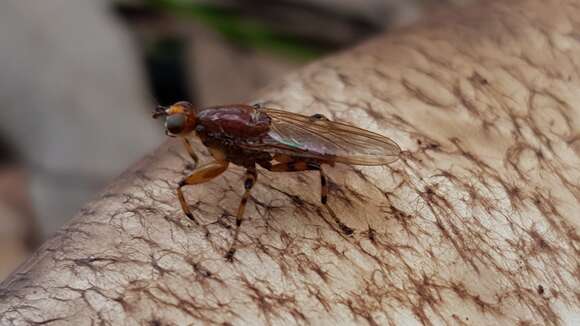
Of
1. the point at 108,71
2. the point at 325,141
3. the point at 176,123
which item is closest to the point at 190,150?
the point at 176,123

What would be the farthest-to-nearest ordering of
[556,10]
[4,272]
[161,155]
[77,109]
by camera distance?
[77,109] → [4,272] → [556,10] → [161,155]

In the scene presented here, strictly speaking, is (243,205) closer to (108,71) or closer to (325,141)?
(325,141)

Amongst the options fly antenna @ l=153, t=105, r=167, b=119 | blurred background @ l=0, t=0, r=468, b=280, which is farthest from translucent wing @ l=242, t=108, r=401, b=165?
blurred background @ l=0, t=0, r=468, b=280

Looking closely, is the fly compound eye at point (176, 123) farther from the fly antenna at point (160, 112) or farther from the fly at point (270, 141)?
the fly antenna at point (160, 112)

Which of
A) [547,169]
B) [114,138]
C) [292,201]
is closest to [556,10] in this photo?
[547,169]

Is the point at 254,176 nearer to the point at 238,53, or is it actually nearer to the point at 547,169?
the point at 547,169

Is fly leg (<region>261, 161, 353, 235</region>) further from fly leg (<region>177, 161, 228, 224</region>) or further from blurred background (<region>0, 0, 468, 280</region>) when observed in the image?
blurred background (<region>0, 0, 468, 280</region>)

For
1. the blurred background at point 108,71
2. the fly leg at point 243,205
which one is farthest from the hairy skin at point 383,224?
the blurred background at point 108,71
